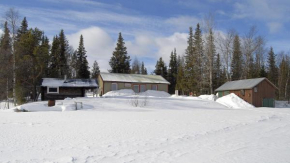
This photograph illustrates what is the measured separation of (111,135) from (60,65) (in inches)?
1591

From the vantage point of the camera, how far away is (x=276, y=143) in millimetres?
8469

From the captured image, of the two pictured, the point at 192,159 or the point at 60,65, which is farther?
the point at 60,65

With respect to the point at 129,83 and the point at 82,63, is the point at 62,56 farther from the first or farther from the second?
the point at 129,83

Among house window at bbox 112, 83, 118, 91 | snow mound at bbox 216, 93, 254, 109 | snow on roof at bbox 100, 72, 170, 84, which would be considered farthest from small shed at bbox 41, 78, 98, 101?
snow mound at bbox 216, 93, 254, 109

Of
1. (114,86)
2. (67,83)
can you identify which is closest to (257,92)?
(114,86)

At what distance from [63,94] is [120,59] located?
23223mm

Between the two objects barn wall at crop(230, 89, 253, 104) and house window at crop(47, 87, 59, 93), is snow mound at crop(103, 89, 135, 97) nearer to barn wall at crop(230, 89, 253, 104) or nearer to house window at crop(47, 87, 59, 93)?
house window at crop(47, 87, 59, 93)

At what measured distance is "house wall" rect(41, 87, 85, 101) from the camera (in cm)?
3044

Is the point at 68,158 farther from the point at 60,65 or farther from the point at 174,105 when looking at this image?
the point at 60,65

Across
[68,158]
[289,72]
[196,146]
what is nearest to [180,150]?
[196,146]

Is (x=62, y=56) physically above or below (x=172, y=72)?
above

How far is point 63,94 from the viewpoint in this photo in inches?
1219

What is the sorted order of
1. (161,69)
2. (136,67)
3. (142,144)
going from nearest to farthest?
(142,144) → (161,69) → (136,67)

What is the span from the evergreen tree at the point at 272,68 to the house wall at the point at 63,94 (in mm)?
40659
